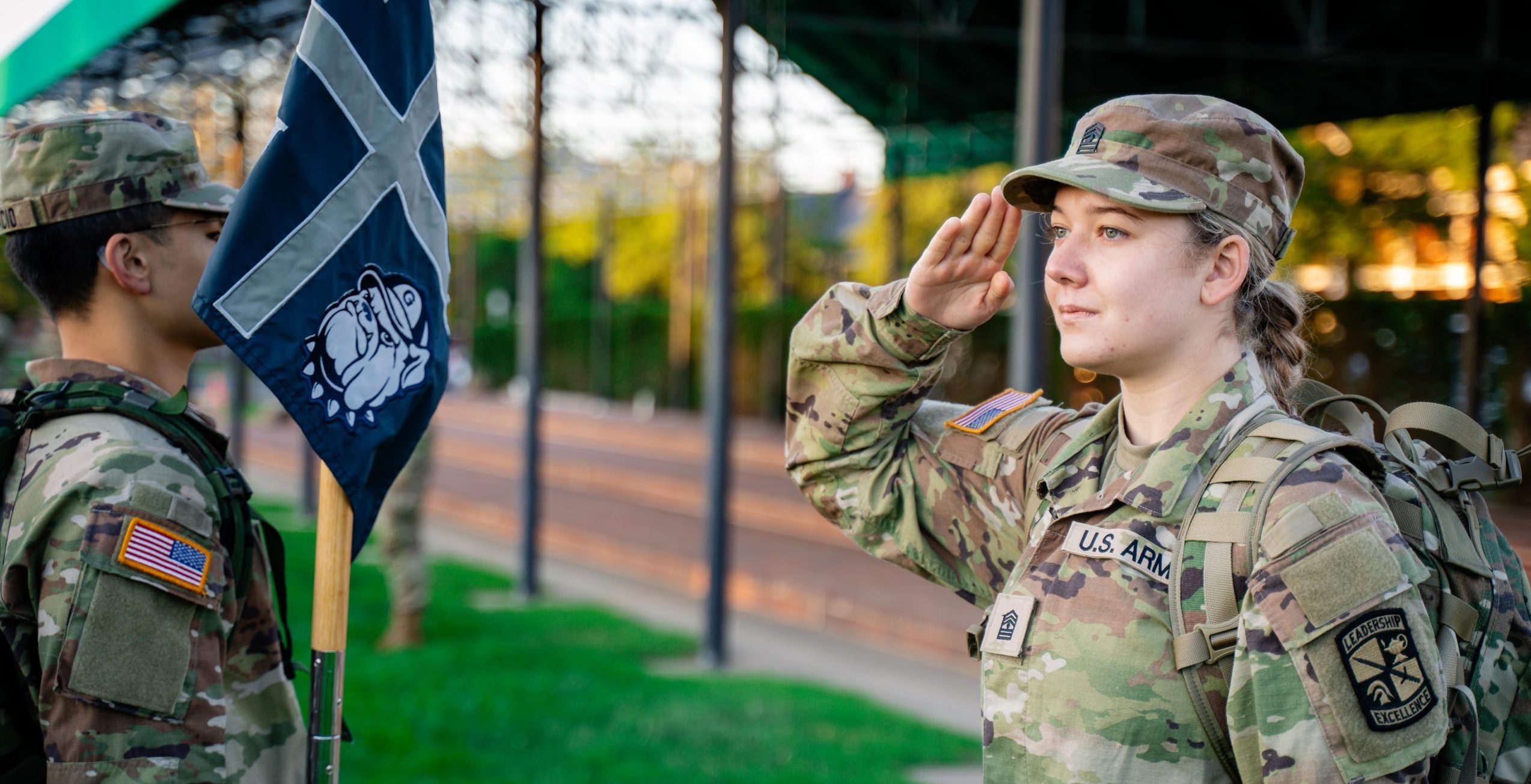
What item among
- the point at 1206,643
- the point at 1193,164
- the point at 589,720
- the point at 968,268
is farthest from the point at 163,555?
the point at 589,720

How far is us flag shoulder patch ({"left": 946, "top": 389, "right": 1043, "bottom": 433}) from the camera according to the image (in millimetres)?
1951

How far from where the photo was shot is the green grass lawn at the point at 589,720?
4578 mm

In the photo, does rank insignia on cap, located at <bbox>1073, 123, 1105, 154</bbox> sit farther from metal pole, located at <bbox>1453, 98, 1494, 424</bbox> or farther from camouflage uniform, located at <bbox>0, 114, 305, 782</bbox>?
metal pole, located at <bbox>1453, 98, 1494, 424</bbox>

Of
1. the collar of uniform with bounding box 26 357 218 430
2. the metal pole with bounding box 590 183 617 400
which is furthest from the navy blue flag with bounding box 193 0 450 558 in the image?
the metal pole with bounding box 590 183 617 400

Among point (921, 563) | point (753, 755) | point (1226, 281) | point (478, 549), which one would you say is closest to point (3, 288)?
point (478, 549)

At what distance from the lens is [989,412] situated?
1986 millimetres

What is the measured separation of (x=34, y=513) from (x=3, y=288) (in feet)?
24.4

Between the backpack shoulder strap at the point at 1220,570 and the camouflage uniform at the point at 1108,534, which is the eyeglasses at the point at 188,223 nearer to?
the camouflage uniform at the point at 1108,534

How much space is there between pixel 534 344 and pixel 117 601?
275 inches

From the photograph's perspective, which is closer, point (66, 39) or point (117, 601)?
point (117, 601)

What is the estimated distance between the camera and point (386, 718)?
5.11 meters

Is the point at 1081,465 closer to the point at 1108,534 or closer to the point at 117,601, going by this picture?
the point at 1108,534

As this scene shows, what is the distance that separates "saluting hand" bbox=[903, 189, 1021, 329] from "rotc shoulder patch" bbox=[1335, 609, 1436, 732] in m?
0.69

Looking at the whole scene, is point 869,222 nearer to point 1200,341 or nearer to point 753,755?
point 753,755
